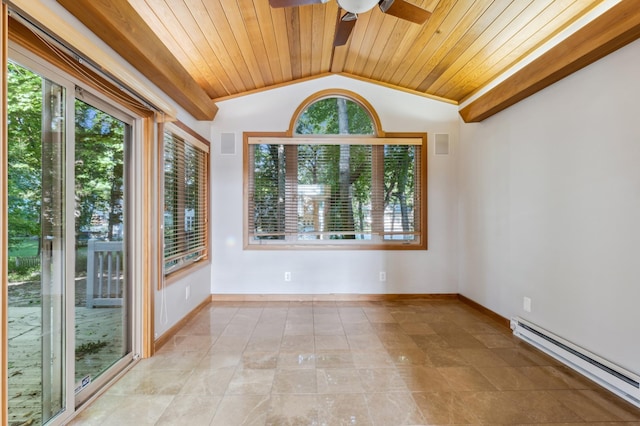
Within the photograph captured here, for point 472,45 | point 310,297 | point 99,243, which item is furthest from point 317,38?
point 310,297

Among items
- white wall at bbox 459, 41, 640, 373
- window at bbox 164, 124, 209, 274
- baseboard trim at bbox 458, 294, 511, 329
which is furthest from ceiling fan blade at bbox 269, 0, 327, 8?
baseboard trim at bbox 458, 294, 511, 329

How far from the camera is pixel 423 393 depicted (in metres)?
2.01

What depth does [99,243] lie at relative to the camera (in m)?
2.11

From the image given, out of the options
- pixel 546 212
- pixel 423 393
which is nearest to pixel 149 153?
pixel 423 393

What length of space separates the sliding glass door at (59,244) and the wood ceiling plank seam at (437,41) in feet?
9.11

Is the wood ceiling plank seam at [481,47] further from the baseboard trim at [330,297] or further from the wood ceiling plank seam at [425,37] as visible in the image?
the baseboard trim at [330,297]

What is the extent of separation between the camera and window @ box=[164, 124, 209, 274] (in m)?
2.96

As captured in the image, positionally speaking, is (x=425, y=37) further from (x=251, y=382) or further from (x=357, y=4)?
(x=251, y=382)

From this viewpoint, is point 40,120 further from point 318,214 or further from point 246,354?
point 318,214

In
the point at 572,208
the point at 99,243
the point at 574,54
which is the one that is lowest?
the point at 99,243

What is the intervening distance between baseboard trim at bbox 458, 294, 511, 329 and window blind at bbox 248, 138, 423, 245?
1127 millimetres

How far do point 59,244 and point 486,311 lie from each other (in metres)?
4.02

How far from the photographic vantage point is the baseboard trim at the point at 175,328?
2674 millimetres

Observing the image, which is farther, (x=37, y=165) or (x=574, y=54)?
(x=574, y=54)
